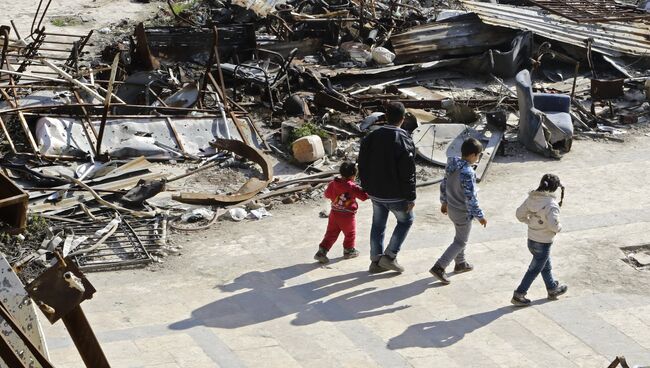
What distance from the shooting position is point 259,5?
66.9 ft

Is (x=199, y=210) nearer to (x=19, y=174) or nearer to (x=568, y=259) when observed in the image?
(x=19, y=174)

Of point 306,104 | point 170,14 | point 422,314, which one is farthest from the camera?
point 170,14

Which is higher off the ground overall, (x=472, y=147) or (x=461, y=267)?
(x=472, y=147)

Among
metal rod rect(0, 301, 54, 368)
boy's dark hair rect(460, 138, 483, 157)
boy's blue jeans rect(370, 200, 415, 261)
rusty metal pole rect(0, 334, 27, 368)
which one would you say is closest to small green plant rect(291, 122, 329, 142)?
boy's blue jeans rect(370, 200, 415, 261)

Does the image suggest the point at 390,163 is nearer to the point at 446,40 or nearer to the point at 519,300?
the point at 519,300

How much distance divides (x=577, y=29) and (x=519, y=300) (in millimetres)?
10763

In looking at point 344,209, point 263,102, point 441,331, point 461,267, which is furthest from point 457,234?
point 263,102

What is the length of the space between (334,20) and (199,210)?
8898mm

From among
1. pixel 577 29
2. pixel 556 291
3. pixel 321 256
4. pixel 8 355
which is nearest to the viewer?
pixel 8 355

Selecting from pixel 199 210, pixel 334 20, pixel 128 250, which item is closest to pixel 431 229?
pixel 199 210

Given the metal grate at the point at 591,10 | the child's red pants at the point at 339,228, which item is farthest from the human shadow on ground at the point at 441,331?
the metal grate at the point at 591,10

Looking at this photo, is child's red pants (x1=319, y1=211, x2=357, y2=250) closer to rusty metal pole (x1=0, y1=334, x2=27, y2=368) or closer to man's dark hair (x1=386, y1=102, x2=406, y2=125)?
man's dark hair (x1=386, y1=102, x2=406, y2=125)

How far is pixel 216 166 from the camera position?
514 inches

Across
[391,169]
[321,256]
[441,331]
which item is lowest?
[441,331]
